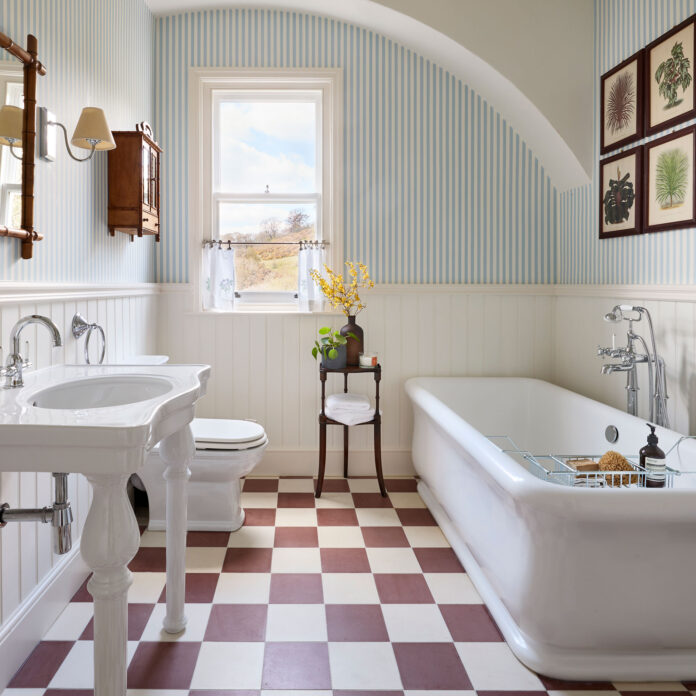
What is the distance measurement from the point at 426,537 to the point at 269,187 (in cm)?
218

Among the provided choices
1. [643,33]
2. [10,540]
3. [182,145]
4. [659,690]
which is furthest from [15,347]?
[643,33]

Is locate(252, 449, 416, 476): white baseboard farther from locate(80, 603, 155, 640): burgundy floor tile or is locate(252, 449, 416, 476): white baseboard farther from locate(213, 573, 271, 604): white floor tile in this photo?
locate(80, 603, 155, 640): burgundy floor tile

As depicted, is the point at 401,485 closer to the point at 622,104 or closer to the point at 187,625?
the point at 187,625

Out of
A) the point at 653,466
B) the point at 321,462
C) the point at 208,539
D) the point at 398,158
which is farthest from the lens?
the point at 398,158

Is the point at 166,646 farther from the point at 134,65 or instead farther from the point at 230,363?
the point at 134,65

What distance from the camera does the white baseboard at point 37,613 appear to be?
1806mm

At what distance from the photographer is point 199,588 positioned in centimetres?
238

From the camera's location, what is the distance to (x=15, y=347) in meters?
1.73

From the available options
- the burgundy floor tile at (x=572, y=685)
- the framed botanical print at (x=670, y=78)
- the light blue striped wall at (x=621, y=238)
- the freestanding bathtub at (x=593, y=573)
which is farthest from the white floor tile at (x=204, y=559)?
the framed botanical print at (x=670, y=78)

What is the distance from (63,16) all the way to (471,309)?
8.14 feet

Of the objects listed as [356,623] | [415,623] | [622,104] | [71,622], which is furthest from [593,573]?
[622,104]

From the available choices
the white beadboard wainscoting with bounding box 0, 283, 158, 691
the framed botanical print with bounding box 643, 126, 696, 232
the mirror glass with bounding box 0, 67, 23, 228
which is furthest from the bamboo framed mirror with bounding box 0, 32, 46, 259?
the framed botanical print with bounding box 643, 126, 696, 232

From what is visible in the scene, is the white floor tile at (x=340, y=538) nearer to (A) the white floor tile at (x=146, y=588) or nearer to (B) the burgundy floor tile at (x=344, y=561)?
(B) the burgundy floor tile at (x=344, y=561)

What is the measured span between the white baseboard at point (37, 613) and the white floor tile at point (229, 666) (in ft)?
1.67
